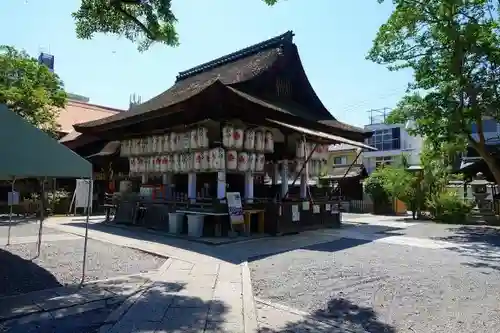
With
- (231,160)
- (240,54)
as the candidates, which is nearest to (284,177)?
(231,160)

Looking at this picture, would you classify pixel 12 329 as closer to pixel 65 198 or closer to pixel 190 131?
pixel 190 131

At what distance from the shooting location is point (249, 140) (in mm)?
12344

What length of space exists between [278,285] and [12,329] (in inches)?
140

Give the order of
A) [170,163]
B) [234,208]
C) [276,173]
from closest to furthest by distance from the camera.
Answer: [234,208]
[170,163]
[276,173]

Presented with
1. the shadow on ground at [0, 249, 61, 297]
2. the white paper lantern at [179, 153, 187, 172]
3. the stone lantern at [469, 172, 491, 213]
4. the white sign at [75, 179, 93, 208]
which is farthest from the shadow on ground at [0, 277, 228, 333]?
the stone lantern at [469, 172, 491, 213]

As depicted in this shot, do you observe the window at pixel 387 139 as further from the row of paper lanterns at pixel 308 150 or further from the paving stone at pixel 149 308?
the paving stone at pixel 149 308

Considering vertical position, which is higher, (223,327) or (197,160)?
(197,160)

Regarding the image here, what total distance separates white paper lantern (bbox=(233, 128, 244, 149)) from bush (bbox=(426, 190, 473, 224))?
11105 mm

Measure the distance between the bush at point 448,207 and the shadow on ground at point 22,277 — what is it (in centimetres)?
1661

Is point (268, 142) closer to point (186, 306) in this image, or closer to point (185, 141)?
point (185, 141)

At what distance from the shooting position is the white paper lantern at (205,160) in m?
11.9

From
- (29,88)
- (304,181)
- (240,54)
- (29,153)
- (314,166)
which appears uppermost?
(240,54)

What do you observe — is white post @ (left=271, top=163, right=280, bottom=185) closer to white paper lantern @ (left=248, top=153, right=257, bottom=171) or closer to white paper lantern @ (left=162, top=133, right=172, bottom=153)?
white paper lantern @ (left=248, top=153, right=257, bottom=171)

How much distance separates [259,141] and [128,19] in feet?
17.5
